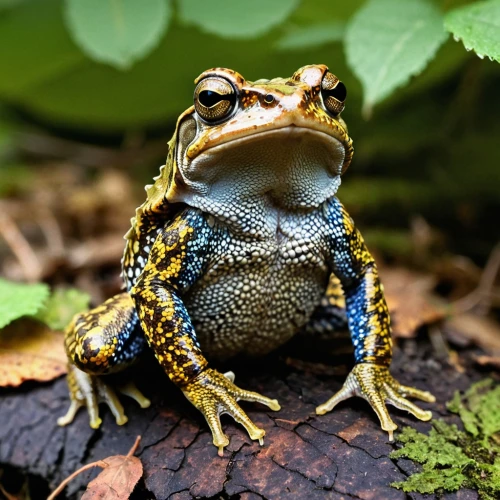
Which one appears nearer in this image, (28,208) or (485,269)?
(485,269)

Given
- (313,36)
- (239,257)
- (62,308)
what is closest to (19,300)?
(62,308)

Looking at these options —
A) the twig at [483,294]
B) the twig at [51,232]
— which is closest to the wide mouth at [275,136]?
the twig at [483,294]

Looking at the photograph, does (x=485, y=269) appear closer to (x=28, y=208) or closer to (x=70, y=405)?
(x=70, y=405)

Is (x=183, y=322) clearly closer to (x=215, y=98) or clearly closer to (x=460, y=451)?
(x=215, y=98)

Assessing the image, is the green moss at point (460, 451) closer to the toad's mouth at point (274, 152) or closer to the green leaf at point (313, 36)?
the toad's mouth at point (274, 152)

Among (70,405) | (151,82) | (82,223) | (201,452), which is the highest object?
(151,82)

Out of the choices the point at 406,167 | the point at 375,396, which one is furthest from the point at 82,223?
the point at 375,396

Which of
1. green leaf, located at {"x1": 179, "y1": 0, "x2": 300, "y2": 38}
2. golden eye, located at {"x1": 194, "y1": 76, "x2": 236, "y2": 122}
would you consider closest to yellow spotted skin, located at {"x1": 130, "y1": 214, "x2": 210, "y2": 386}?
golden eye, located at {"x1": 194, "y1": 76, "x2": 236, "y2": 122}
